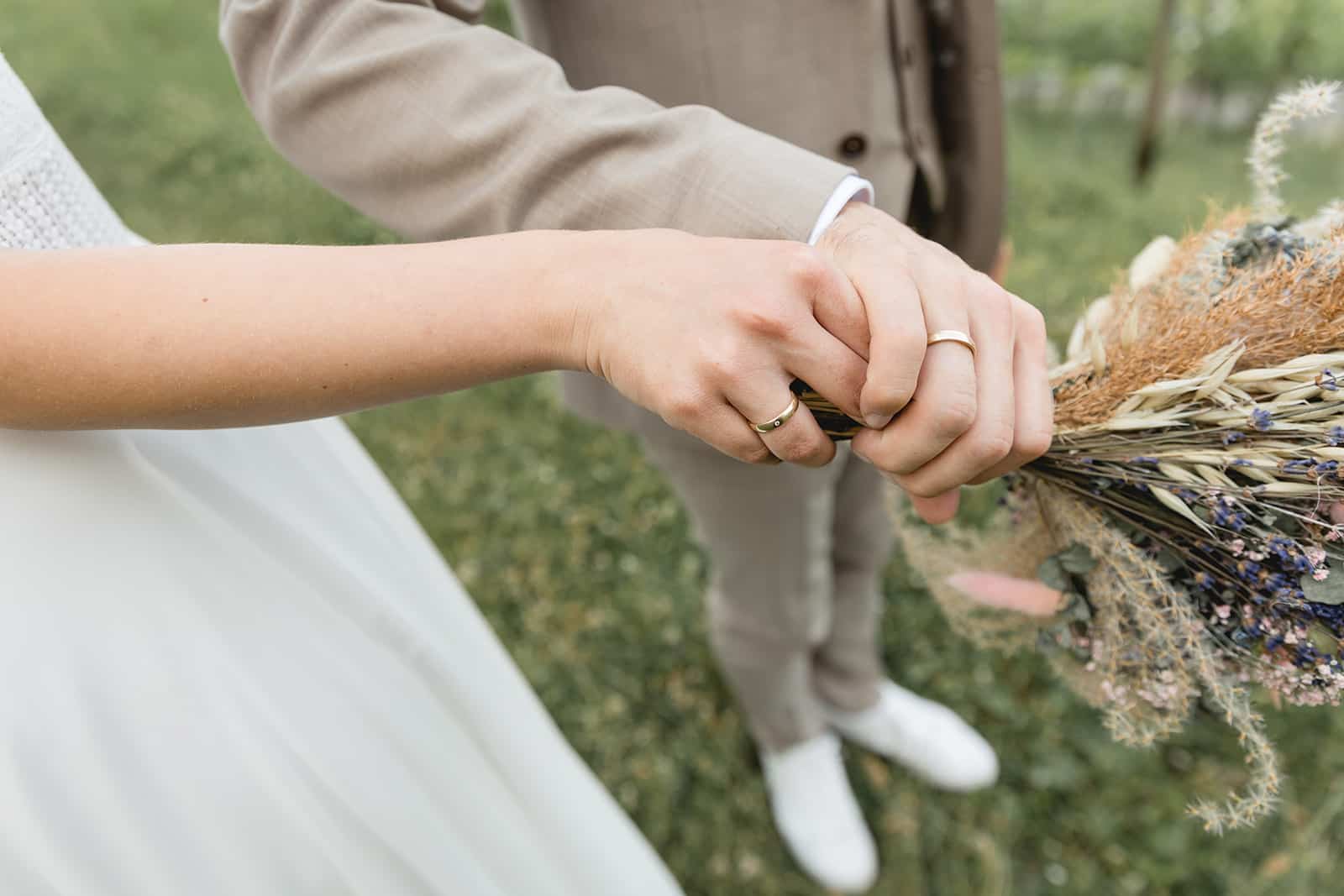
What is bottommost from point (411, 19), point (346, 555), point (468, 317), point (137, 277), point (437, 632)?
point (437, 632)

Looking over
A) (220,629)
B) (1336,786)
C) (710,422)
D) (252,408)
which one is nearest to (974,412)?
(710,422)

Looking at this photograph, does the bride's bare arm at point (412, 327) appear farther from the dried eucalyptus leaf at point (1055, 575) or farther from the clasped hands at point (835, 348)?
the dried eucalyptus leaf at point (1055, 575)

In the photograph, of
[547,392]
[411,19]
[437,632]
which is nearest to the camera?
[411,19]

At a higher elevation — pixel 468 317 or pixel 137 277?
pixel 137 277

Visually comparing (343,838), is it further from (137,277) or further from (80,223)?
(80,223)

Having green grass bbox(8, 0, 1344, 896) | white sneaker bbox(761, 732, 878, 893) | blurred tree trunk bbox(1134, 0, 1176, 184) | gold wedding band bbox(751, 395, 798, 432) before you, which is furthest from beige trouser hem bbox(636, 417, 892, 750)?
blurred tree trunk bbox(1134, 0, 1176, 184)

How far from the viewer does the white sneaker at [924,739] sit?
2.67 m

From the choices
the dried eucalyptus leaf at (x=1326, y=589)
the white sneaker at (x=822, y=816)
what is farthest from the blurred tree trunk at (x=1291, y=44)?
the dried eucalyptus leaf at (x=1326, y=589)

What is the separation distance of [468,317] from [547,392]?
127 inches

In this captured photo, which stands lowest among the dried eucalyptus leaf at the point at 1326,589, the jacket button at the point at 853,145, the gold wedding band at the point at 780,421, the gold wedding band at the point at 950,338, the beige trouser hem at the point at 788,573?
the beige trouser hem at the point at 788,573

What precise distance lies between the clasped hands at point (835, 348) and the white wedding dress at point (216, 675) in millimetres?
636

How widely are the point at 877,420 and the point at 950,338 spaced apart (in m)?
0.12

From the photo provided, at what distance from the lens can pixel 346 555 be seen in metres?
1.46

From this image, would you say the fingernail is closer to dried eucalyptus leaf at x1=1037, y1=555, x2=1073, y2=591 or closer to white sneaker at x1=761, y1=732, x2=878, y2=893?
dried eucalyptus leaf at x1=1037, y1=555, x2=1073, y2=591
